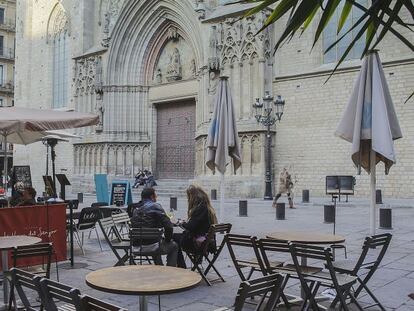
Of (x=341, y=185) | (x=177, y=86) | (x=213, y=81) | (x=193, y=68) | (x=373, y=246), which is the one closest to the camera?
(x=373, y=246)

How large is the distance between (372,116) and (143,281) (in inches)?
205

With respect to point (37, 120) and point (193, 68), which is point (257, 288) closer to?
point (37, 120)

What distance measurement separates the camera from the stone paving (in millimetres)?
5516

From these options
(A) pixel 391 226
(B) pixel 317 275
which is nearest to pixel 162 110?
(A) pixel 391 226

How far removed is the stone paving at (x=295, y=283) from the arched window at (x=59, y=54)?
20.5 metres

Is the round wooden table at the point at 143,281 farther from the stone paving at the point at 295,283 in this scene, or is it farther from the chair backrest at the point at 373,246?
the chair backrest at the point at 373,246

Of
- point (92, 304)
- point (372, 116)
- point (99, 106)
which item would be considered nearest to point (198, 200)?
point (372, 116)

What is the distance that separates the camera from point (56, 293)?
125 inches

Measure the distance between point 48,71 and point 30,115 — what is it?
28984 millimetres

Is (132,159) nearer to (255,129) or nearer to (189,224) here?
(255,129)

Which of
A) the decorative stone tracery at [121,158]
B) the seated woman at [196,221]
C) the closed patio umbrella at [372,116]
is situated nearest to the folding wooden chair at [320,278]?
the seated woman at [196,221]

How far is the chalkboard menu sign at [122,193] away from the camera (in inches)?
522

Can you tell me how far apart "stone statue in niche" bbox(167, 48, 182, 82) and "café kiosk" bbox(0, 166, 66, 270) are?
20736 mm

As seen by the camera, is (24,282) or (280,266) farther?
(280,266)
